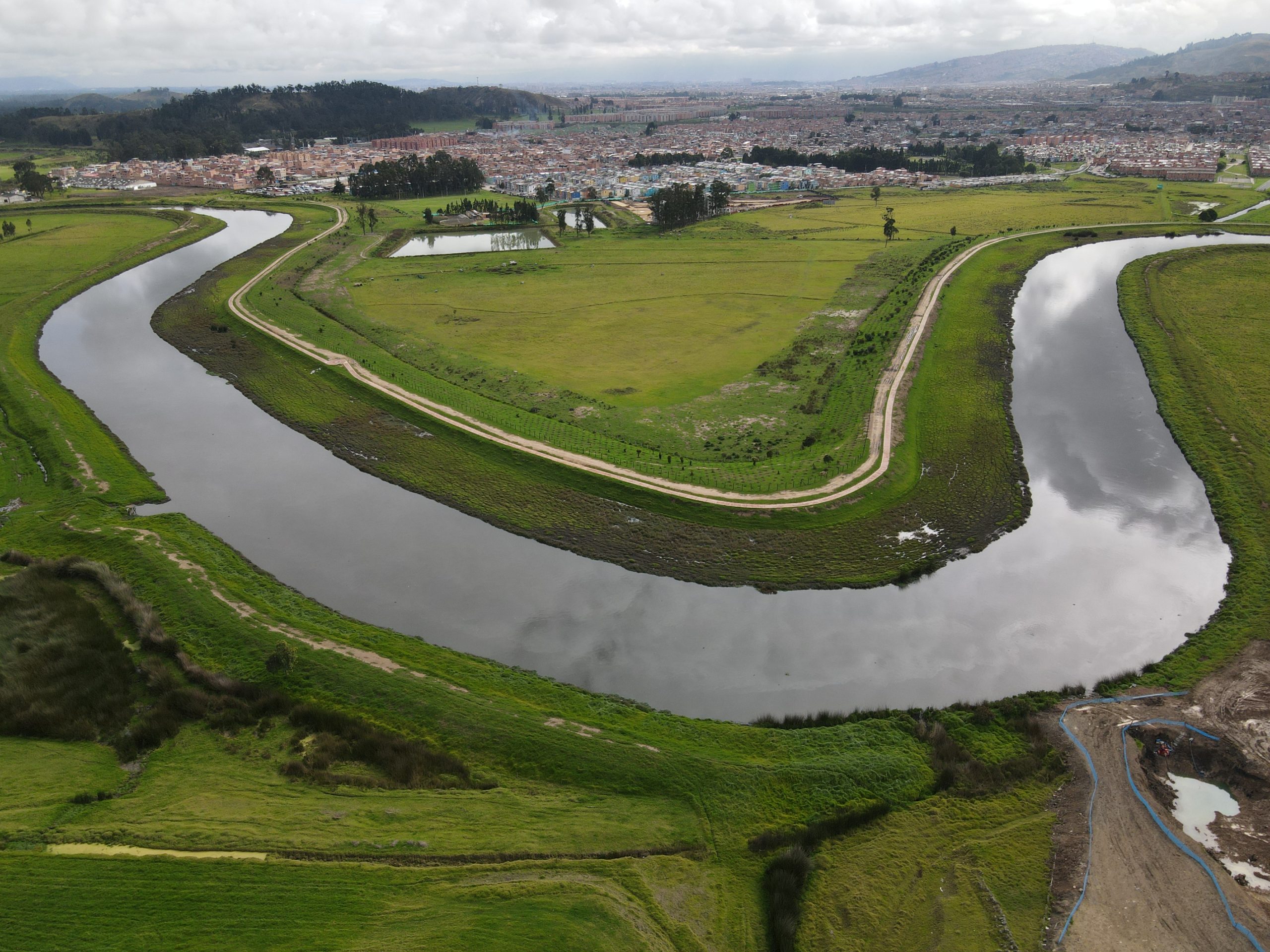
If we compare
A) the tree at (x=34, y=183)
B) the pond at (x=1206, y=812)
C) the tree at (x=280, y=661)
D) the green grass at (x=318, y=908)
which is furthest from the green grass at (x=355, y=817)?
the tree at (x=34, y=183)

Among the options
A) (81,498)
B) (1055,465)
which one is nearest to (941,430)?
(1055,465)

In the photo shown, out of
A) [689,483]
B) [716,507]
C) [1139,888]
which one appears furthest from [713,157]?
[1139,888]

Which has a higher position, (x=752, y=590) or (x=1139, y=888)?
(x=752, y=590)

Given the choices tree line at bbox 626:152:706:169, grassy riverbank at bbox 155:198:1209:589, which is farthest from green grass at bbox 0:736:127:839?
tree line at bbox 626:152:706:169

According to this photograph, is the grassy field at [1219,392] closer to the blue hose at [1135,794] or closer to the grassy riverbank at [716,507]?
the blue hose at [1135,794]

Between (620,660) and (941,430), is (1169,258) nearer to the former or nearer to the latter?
(941,430)

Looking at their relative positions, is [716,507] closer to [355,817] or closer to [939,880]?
[939,880]
